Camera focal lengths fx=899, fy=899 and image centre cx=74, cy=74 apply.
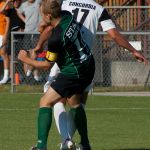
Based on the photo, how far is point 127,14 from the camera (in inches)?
918

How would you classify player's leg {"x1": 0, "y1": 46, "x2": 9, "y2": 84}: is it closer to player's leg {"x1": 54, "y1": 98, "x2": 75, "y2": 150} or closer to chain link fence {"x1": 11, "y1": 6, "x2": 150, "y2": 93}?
chain link fence {"x1": 11, "y1": 6, "x2": 150, "y2": 93}

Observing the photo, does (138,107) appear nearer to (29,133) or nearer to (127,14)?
(29,133)

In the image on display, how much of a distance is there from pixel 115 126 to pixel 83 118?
2.92 meters

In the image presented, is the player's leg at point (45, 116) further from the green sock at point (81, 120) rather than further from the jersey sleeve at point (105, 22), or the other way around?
the jersey sleeve at point (105, 22)

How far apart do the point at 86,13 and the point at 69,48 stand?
72cm

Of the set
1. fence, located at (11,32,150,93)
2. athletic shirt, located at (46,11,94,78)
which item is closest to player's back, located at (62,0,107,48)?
athletic shirt, located at (46,11,94,78)

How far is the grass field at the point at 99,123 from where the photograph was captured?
456 inches

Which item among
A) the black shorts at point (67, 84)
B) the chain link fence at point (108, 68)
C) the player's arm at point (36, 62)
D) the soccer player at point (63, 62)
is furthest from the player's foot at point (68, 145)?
the chain link fence at point (108, 68)

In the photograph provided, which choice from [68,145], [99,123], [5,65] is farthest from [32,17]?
[68,145]

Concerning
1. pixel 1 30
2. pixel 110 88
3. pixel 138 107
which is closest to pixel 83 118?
pixel 138 107

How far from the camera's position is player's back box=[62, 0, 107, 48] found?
1062 cm

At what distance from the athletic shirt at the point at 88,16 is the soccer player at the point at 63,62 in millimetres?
398

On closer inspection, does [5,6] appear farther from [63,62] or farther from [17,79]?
[63,62]

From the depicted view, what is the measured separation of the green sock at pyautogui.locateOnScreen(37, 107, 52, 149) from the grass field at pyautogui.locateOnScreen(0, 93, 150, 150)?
90cm
